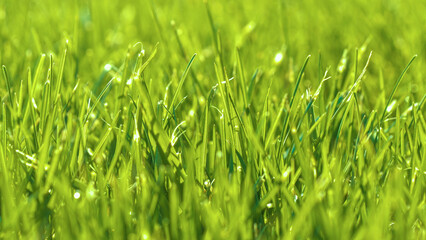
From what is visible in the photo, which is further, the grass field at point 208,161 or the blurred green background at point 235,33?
the blurred green background at point 235,33

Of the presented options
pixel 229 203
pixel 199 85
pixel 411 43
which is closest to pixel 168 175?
pixel 229 203

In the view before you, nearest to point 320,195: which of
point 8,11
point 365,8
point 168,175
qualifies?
point 168,175

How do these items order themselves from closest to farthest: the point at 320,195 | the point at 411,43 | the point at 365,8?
the point at 320,195, the point at 411,43, the point at 365,8

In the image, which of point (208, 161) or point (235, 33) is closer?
point (208, 161)

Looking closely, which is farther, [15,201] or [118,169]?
[118,169]

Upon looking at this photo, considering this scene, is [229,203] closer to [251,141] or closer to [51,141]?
[251,141]

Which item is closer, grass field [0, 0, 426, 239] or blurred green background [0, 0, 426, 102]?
grass field [0, 0, 426, 239]

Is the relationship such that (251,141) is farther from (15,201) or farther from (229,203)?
(15,201)

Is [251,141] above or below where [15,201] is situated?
above

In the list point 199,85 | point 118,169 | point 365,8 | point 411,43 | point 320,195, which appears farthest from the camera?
point 365,8
